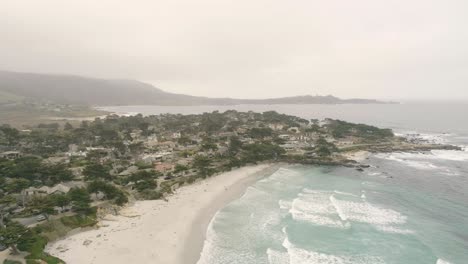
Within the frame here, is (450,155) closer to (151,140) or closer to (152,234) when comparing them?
(151,140)

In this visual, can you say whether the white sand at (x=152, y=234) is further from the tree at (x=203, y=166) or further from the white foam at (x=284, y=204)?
the tree at (x=203, y=166)

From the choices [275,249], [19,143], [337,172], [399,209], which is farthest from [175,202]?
[19,143]

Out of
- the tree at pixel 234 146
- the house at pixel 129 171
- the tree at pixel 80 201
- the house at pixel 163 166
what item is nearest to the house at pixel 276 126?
the tree at pixel 234 146

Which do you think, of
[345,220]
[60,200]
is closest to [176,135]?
[60,200]

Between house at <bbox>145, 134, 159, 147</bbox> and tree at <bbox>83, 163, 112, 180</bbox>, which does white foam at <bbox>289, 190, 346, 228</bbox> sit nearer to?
tree at <bbox>83, 163, 112, 180</bbox>

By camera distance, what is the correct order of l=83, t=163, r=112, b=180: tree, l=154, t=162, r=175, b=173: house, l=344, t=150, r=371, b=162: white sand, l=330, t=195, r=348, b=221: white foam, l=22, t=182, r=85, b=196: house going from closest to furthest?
l=330, t=195, r=348, b=221: white foam → l=22, t=182, r=85, b=196: house → l=83, t=163, r=112, b=180: tree → l=154, t=162, r=175, b=173: house → l=344, t=150, r=371, b=162: white sand

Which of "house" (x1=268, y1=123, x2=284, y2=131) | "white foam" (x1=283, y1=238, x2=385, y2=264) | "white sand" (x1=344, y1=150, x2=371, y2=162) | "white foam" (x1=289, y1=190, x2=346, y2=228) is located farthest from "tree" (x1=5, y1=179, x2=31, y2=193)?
"house" (x1=268, y1=123, x2=284, y2=131)

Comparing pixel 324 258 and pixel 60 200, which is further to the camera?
pixel 60 200
